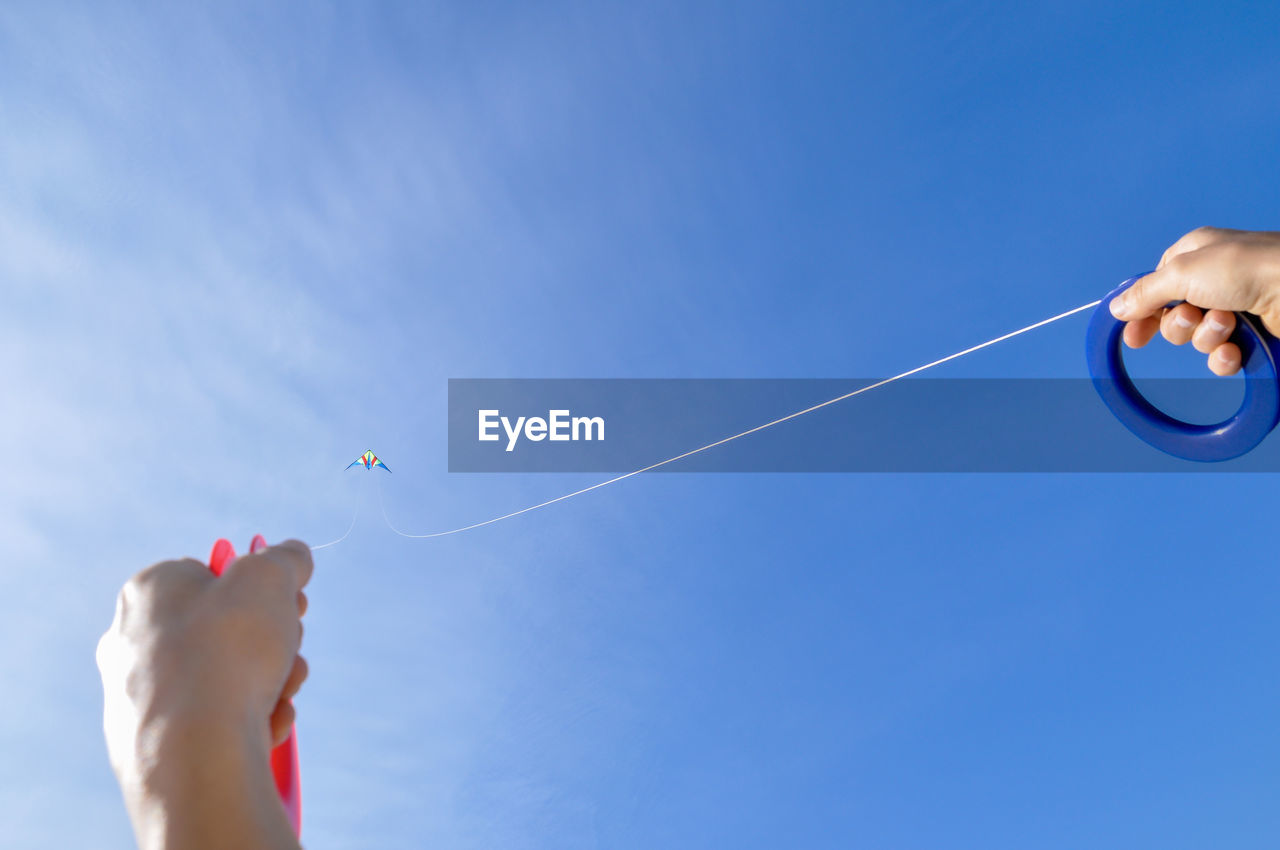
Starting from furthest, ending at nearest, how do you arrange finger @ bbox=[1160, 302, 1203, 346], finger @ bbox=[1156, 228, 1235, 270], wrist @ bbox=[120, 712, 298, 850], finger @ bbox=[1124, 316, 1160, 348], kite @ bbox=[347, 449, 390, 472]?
kite @ bbox=[347, 449, 390, 472]
finger @ bbox=[1124, 316, 1160, 348]
finger @ bbox=[1160, 302, 1203, 346]
finger @ bbox=[1156, 228, 1235, 270]
wrist @ bbox=[120, 712, 298, 850]

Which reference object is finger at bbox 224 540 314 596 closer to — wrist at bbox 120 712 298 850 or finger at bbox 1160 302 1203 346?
wrist at bbox 120 712 298 850

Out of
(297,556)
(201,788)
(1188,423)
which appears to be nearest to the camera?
(201,788)

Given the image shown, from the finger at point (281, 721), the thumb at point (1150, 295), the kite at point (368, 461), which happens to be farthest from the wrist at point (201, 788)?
the kite at point (368, 461)

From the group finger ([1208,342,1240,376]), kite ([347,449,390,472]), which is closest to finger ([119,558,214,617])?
finger ([1208,342,1240,376])

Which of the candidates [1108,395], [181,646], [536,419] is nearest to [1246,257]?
[1108,395]

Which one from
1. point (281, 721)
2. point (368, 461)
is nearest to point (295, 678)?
point (281, 721)

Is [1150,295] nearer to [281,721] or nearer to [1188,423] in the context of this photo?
[1188,423]

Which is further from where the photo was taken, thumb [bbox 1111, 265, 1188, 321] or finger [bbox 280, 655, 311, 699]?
thumb [bbox 1111, 265, 1188, 321]
